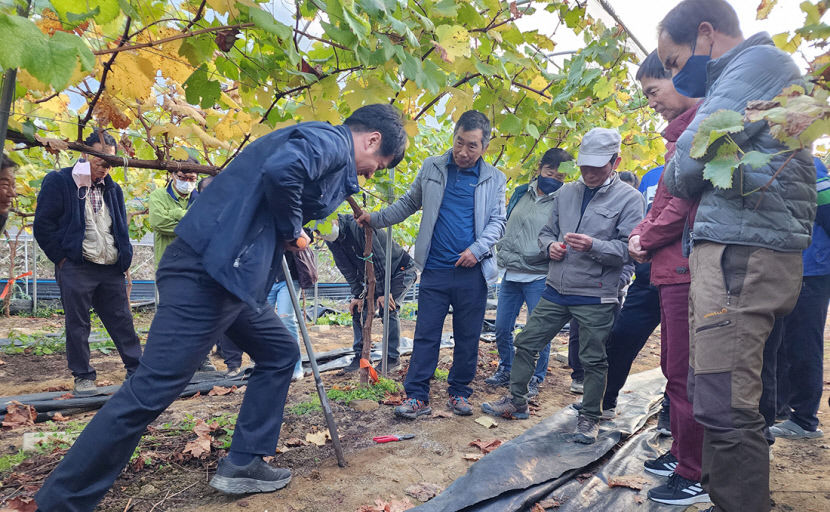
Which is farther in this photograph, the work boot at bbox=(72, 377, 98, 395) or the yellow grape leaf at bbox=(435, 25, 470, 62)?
the work boot at bbox=(72, 377, 98, 395)

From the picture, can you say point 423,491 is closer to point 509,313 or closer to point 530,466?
point 530,466

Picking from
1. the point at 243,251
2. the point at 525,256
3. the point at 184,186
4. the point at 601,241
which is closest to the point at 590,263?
Answer: the point at 601,241

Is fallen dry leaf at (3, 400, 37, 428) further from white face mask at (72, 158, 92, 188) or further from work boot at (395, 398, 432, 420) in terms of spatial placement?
work boot at (395, 398, 432, 420)

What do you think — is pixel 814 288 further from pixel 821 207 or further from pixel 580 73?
pixel 580 73

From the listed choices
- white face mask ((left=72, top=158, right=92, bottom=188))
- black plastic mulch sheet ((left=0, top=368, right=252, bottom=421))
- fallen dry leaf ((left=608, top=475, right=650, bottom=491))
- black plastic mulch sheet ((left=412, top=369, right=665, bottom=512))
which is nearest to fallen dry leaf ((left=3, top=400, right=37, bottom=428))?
black plastic mulch sheet ((left=0, top=368, right=252, bottom=421))

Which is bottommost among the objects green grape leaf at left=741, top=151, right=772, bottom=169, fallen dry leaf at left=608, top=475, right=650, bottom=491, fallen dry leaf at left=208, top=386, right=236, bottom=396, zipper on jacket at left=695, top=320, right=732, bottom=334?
fallen dry leaf at left=208, top=386, right=236, bottom=396

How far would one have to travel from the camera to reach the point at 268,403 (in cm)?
219

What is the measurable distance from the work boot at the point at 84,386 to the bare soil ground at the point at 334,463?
347 mm

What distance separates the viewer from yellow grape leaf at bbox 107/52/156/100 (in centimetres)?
190

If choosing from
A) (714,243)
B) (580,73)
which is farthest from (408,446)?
(580,73)

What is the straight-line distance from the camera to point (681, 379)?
2.16m

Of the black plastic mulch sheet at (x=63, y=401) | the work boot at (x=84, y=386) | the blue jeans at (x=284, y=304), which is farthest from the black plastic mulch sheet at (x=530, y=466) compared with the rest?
the work boot at (x=84, y=386)

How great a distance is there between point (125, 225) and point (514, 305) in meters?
3.41

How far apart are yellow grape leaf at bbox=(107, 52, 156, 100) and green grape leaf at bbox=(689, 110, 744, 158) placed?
6.80 ft
